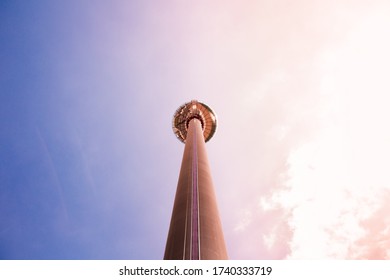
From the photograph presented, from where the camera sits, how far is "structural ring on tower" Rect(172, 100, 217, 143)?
45.0 metres

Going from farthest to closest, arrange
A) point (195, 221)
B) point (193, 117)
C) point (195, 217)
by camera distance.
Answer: point (193, 117), point (195, 217), point (195, 221)

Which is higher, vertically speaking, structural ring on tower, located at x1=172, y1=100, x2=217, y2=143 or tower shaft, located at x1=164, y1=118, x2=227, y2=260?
structural ring on tower, located at x1=172, y1=100, x2=217, y2=143

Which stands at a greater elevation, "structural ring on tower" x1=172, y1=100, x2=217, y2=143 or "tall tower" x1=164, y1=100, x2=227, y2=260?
"structural ring on tower" x1=172, y1=100, x2=217, y2=143

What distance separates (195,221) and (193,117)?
93.5ft

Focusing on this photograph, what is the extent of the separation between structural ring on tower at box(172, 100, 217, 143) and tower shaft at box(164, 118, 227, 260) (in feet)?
64.8

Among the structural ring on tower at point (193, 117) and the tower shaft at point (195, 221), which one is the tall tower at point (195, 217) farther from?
the structural ring on tower at point (193, 117)

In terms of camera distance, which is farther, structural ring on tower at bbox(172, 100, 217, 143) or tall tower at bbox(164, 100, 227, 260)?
structural ring on tower at bbox(172, 100, 217, 143)

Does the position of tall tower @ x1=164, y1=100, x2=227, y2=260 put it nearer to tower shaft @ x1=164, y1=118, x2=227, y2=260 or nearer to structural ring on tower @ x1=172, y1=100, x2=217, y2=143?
tower shaft @ x1=164, y1=118, x2=227, y2=260

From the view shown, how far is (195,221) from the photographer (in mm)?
17797

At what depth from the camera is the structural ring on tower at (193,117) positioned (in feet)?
148

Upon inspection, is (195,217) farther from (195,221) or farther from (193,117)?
(193,117)

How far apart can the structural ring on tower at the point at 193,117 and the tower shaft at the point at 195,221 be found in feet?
64.8

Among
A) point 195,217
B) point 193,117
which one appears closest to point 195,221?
point 195,217

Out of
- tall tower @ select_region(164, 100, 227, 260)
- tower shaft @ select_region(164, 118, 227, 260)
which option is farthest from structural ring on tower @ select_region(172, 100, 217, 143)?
tower shaft @ select_region(164, 118, 227, 260)
